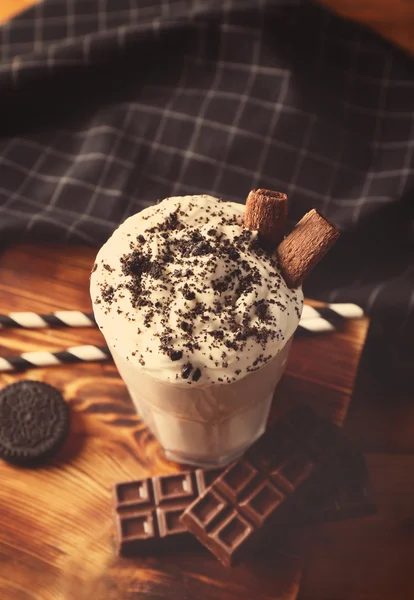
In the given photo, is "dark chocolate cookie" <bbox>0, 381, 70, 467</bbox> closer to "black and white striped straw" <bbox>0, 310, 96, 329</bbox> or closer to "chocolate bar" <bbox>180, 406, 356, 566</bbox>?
"black and white striped straw" <bbox>0, 310, 96, 329</bbox>

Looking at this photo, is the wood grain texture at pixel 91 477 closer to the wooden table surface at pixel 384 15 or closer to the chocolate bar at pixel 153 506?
the chocolate bar at pixel 153 506

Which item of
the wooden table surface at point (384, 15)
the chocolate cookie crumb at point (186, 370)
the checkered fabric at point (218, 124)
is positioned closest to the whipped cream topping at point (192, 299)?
the chocolate cookie crumb at point (186, 370)

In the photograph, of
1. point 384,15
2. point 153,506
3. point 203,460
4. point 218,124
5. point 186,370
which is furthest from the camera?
point 384,15

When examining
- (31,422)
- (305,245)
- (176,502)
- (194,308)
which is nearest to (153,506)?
(176,502)

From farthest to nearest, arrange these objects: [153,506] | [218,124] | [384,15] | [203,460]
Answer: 1. [384,15]
2. [218,124]
3. [203,460]
4. [153,506]

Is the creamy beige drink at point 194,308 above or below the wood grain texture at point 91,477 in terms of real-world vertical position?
above

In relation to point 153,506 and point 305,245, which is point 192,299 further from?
point 153,506
